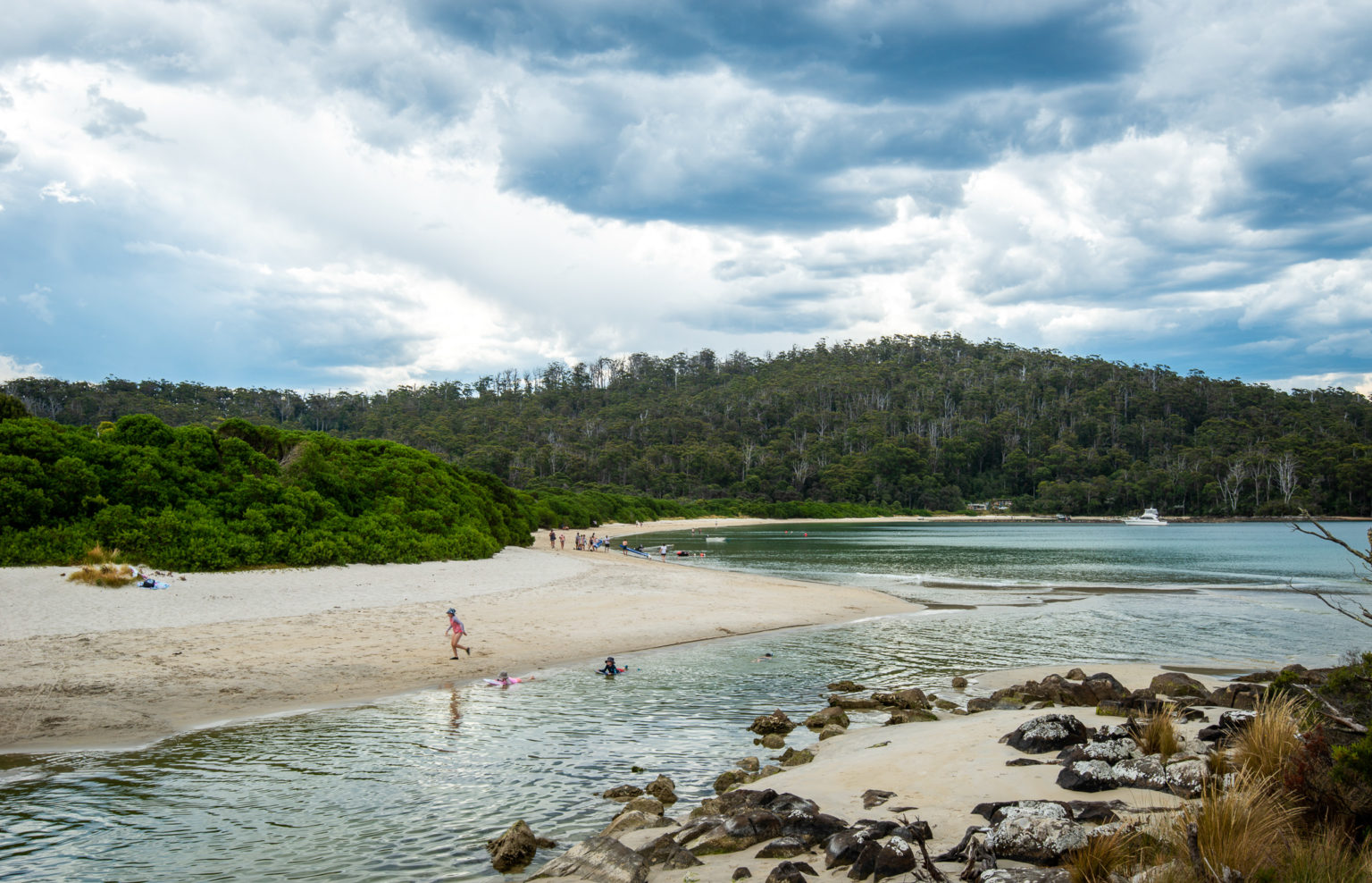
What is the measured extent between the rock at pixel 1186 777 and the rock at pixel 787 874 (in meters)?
3.68

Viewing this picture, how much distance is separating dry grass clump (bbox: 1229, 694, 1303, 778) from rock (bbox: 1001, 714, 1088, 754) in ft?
5.83

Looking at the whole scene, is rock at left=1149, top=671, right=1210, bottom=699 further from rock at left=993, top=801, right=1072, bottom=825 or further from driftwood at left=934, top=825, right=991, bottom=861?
driftwood at left=934, top=825, right=991, bottom=861

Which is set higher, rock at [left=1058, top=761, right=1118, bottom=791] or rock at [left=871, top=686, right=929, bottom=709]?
rock at [left=1058, top=761, right=1118, bottom=791]

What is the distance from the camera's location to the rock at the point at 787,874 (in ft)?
18.3

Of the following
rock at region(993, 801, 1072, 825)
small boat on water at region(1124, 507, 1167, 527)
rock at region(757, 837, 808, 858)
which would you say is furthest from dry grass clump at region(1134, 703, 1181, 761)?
small boat on water at region(1124, 507, 1167, 527)

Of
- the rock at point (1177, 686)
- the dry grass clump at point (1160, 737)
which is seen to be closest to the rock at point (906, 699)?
the rock at point (1177, 686)

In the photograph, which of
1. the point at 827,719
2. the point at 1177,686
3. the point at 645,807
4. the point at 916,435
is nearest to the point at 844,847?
the point at 645,807

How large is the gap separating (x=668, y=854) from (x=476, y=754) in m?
5.07

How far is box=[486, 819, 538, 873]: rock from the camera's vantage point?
7121mm

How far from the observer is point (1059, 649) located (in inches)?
770

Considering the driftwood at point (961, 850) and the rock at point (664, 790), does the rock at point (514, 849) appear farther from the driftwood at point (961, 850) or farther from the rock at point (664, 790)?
the driftwood at point (961, 850)

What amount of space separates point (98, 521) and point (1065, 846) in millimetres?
26195

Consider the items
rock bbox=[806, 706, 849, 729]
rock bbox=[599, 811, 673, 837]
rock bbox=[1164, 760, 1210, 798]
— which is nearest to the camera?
rock bbox=[1164, 760, 1210, 798]

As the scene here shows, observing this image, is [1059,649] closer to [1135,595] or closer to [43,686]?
[1135,595]
